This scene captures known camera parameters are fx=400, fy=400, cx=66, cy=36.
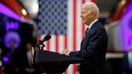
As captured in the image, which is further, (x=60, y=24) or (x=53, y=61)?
(x=60, y=24)

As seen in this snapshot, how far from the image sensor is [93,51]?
300 cm

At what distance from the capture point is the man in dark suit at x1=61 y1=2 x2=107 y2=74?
9.95 ft

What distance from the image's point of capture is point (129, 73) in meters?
7.14

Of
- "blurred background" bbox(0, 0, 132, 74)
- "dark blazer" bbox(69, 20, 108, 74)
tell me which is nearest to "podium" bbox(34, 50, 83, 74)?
"dark blazer" bbox(69, 20, 108, 74)

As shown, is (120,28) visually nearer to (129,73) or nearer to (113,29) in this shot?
(113,29)

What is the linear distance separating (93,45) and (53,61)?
0.41 metres

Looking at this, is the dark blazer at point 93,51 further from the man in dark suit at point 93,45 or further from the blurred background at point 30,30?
the blurred background at point 30,30

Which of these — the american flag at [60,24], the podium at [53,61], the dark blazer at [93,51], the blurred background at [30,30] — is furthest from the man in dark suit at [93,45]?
the blurred background at [30,30]

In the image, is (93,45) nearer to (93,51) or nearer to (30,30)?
(93,51)

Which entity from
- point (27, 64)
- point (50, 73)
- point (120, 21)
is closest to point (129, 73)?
point (27, 64)

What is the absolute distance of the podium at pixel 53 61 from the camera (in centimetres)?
275

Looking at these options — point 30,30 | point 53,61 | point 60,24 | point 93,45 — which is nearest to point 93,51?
point 93,45

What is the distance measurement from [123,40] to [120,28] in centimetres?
Answer: 33

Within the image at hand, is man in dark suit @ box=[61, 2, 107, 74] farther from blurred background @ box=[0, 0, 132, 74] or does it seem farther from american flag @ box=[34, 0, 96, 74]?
blurred background @ box=[0, 0, 132, 74]
